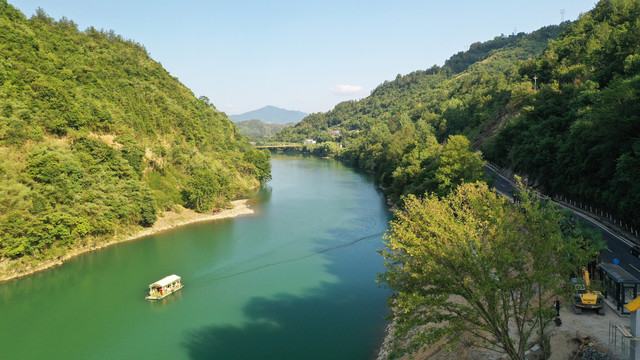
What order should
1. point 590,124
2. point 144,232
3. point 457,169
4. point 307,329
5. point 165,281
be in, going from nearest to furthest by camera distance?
point 307,329
point 590,124
point 165,281
point 457,169
point 144,232

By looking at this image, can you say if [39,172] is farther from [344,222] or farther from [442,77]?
[442,77]

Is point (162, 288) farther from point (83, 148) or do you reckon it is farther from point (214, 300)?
point (83, 148)

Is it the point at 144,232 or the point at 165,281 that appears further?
the point at 144,232

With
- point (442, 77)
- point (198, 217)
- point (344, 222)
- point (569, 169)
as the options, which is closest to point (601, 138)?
point (569, 169)

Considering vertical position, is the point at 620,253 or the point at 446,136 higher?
the point at 446,136

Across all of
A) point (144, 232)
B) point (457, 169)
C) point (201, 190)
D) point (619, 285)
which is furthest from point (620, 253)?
point (201, 190)

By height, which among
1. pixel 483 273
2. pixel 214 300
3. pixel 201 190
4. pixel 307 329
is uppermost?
pixel 483 273

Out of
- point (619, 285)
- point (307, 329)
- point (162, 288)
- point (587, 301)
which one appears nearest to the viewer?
point (619, 285)
